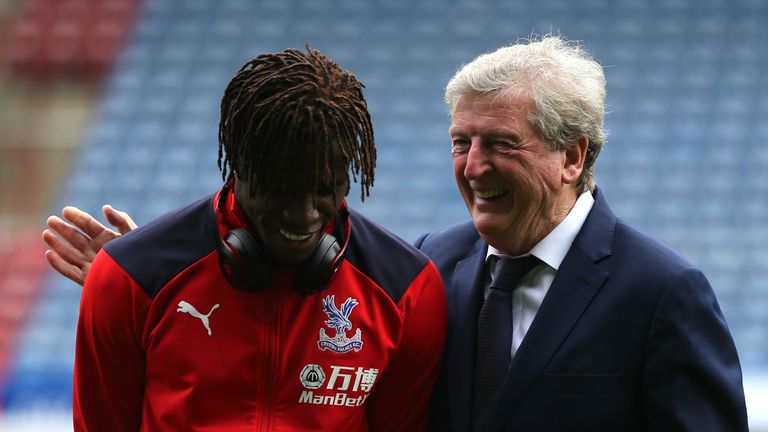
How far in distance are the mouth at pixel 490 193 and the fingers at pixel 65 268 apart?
969 mm

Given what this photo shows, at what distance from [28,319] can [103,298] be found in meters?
5.65

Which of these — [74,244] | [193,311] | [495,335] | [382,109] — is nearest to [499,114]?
[495,335]

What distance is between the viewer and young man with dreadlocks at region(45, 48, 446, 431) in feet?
6.43

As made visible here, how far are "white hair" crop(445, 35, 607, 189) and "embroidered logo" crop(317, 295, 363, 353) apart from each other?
0.52 metres

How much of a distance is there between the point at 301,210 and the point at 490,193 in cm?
53

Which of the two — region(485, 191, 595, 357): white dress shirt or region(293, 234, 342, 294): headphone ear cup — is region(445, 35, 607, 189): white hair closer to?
region(485, 191, 595, 357): white dress shirt

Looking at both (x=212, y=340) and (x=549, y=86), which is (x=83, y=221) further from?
(x=549, y=86)

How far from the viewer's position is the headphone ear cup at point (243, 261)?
203cm

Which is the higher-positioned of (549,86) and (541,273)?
(549,86)

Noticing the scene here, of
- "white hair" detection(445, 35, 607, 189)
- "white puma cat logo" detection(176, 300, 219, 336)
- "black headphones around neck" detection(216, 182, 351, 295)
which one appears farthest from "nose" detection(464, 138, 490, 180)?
"white puma cat logo" detection(176, 300, 219, 336)

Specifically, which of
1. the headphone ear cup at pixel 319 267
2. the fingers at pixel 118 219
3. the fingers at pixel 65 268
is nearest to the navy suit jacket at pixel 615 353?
the headphone ear cup at pixel 319 267

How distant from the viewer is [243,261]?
204 centimetres

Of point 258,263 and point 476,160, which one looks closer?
point 258,263

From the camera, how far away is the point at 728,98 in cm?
862
